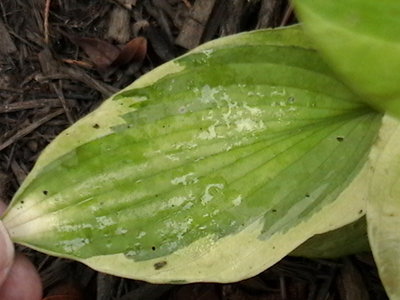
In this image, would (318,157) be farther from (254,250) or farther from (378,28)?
(378,28)

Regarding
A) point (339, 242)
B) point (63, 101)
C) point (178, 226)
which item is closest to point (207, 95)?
point (178, 226)

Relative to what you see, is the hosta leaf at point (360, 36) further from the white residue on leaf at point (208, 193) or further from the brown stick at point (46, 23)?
the brown stick at point (46, 23)

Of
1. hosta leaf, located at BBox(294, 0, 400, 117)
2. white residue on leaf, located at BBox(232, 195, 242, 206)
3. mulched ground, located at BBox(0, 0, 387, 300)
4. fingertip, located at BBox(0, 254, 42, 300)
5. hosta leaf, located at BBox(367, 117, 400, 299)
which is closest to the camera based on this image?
hosta leaf, located at BBox(294, 0, 400, 117)

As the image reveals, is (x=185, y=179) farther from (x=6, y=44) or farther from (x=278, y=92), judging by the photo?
(x=6, y=44)

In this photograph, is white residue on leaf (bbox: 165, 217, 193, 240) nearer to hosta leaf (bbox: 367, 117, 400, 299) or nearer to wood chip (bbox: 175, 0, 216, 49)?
hosta leaf (bbox: 367, 117, 400, 299)

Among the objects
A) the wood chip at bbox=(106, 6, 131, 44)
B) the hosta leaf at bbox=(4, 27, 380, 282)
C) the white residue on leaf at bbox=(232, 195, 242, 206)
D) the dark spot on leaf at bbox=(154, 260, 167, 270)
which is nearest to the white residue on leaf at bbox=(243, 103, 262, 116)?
the hosta leaf at bbox=(4, 27, 380, 282)

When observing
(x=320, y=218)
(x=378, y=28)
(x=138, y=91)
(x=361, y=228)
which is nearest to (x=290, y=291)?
(x=361, y=228)

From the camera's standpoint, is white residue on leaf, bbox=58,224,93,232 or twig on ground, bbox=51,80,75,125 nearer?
white residue on leaf, bbox=58,224,93,232
